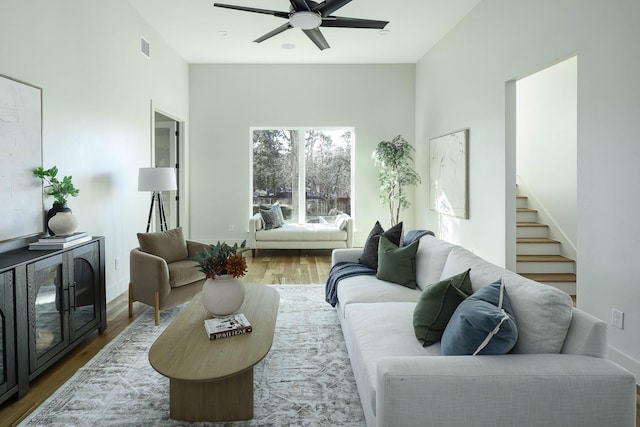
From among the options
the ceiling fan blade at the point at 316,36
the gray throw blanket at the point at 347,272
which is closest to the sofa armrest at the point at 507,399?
the gray throw blanket at the point at 347,272

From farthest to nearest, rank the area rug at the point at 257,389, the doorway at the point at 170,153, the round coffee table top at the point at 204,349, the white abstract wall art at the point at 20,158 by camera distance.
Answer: the doorway at the point at 170,153, the white abstract wall art at the point at 20,158, the area rug at the point at 257,389, the round coffee table top at the point at 204,349

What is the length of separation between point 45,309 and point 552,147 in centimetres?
553

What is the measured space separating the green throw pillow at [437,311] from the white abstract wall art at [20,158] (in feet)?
8.76

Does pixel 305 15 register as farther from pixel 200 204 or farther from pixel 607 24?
pixel 200 204

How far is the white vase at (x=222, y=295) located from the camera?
7.97ft

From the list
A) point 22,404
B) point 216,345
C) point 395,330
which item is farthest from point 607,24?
point 22,404

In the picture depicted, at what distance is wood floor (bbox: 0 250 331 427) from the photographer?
221 cm

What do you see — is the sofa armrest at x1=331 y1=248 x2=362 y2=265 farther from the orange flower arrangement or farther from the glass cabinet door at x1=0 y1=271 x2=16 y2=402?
the glass cabinet door at x1=0 y1=271 x2=16 y2=402

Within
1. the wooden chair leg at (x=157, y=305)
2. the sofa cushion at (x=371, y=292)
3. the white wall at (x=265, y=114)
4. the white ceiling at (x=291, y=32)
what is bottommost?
the wooden chair leg at (x=157, y=305)

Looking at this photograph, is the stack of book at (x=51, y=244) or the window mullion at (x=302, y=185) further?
the window mullion at (x=302, y=185)

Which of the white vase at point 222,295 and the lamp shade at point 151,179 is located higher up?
the lamp shade at point 151,179

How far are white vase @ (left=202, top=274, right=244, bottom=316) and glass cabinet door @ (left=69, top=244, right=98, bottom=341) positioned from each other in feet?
3.55

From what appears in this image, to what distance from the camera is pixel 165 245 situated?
389cm

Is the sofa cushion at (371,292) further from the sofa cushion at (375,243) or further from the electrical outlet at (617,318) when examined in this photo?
the electrical outlet at (617,318)
